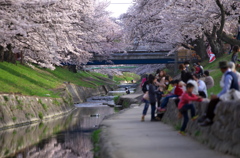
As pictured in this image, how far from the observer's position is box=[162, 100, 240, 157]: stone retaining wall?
9.66 meters

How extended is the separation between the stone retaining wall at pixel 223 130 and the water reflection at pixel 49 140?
3676mm

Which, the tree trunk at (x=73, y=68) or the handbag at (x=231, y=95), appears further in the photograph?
the tree trunk at (x=73, y=68)

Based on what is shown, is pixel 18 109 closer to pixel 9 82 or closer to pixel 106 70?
pixel 9 82

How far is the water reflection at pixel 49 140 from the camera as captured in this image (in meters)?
15.1

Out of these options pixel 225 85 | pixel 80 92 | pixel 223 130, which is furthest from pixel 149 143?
pixel 80 92

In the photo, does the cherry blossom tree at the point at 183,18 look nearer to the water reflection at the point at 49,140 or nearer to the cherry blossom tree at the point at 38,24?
the cherry blossom tree at the point at 38,24

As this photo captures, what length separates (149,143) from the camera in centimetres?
1256

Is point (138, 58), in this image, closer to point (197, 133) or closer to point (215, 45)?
point (215, 45)

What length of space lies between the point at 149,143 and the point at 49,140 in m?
6.54

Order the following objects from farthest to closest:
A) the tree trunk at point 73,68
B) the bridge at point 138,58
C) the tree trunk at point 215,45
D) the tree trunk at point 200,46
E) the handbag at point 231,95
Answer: the tree trunk at point 73,68, the bridge at point 138,58, the tree trunk at point 200,46, the tree trunk at point 215,45, the handbag at point 231,95

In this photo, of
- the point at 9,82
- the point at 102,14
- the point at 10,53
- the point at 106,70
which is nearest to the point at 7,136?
the point at 9,82

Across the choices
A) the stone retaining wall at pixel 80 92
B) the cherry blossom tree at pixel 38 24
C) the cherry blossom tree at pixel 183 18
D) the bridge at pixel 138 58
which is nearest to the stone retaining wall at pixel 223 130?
the cherry blossom tree at pixel 38 24

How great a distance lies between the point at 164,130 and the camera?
1556 cm

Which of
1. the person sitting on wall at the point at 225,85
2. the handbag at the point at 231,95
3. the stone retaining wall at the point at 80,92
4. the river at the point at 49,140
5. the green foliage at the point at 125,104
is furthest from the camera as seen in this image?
the stone retaining wall at the point at 80,92
